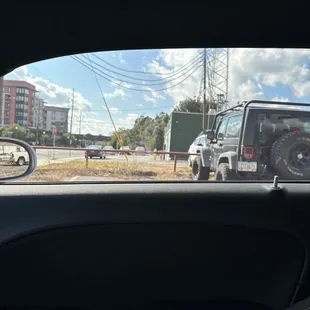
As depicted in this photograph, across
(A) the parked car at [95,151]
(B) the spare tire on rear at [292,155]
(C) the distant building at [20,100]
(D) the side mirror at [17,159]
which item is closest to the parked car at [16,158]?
(D) the side mirror at [17,159]

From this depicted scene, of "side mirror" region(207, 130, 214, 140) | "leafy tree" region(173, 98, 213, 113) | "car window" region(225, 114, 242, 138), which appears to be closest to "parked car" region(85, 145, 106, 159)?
"leafy tree" region(173, 98, 213, 113)

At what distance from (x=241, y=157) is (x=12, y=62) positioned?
2.60 m

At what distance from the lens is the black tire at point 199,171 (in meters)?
2.92

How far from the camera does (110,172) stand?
104 inches

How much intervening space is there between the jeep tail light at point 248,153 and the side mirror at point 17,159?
7.56 feet

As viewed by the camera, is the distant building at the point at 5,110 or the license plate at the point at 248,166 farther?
the license plate at the point at 248,166

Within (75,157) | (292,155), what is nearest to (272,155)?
(292,155)

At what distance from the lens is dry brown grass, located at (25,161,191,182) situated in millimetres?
2346

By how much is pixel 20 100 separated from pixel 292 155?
7.56ft

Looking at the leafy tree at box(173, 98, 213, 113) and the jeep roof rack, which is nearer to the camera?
the leafy tree at box(173, 98, 213, 113)

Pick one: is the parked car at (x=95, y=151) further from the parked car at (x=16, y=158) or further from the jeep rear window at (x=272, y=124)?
the jeep rear window at (x=272, y=124)

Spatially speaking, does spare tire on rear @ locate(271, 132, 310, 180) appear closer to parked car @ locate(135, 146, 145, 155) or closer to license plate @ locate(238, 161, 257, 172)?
license plate @ locate(238, 161, 257, 172)

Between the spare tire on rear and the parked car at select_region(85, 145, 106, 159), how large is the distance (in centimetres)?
137

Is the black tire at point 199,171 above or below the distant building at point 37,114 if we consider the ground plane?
below
